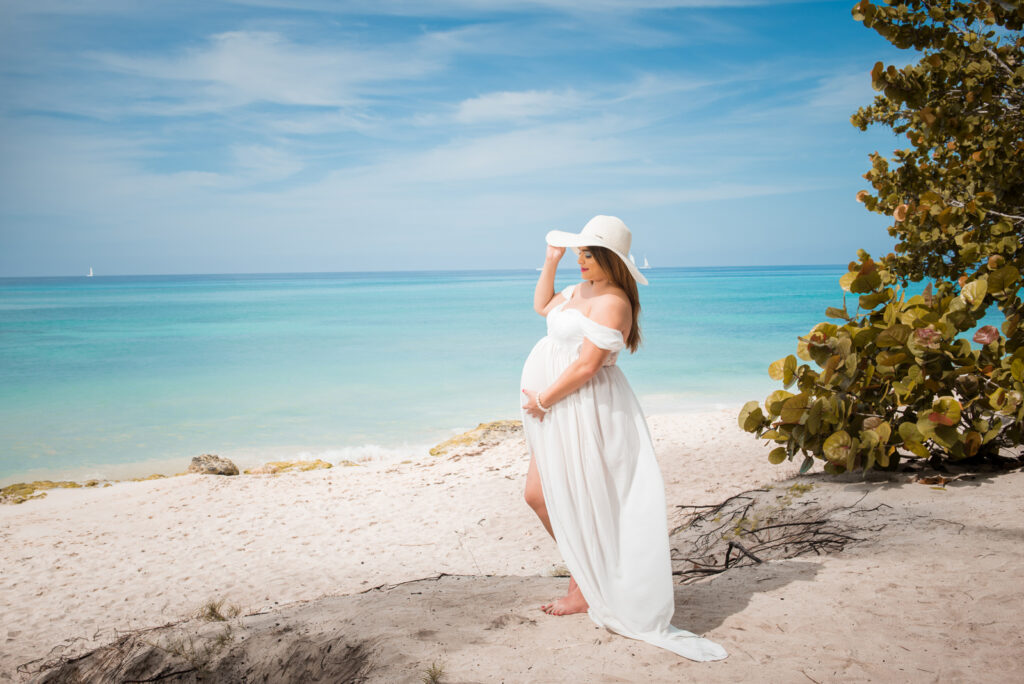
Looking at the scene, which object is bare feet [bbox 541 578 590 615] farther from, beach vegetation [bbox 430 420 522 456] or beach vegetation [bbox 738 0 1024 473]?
beach vegetation [bbox 430 420 522 456]

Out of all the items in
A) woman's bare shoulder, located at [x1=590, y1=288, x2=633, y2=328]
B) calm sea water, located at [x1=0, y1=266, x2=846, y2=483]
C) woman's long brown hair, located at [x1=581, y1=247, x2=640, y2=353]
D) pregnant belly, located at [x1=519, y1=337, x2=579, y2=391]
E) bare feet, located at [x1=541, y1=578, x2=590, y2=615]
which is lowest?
calm sea water, located at [x1=0, y1=266, x2=846, y2=483]

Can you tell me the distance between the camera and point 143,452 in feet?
39.4

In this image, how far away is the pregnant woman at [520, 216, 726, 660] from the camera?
2811 millimetres

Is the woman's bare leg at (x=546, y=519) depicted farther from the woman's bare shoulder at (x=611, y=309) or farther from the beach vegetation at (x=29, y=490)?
the beach vegetation at (x=29, y=490)

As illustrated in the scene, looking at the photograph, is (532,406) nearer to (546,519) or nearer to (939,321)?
(546,519)

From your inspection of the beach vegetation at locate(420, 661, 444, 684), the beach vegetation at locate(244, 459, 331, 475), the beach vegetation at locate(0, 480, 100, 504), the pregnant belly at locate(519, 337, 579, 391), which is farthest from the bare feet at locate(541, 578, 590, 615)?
the beach vegetation at locate(0, 480, 100, 504)

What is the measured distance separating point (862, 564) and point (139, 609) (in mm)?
4918

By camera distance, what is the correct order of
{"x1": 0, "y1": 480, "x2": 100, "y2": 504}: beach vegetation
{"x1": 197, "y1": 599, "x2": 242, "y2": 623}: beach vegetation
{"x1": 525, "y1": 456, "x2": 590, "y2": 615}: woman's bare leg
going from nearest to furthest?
{"x1": 525, "y1": 456, "x2": 590, "y2": 615}: woman's bare leg → {"x1": 197, "y1": 599, "x2": 242, "y2": 623}: beach vegetation → {"x1": 0, "y1": 480, "x2": 100, "y2": 504}: beach vegetation

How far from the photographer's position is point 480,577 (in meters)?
4.36

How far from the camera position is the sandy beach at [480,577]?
2711 mm

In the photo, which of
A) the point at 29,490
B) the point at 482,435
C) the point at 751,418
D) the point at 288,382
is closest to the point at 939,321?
the point at 751,418

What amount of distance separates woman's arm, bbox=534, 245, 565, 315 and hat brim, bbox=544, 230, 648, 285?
8cm

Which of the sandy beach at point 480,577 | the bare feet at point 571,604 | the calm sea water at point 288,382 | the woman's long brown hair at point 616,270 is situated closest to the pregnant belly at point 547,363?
the woman's long brown hair at point 616,270

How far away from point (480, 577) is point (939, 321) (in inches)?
138
